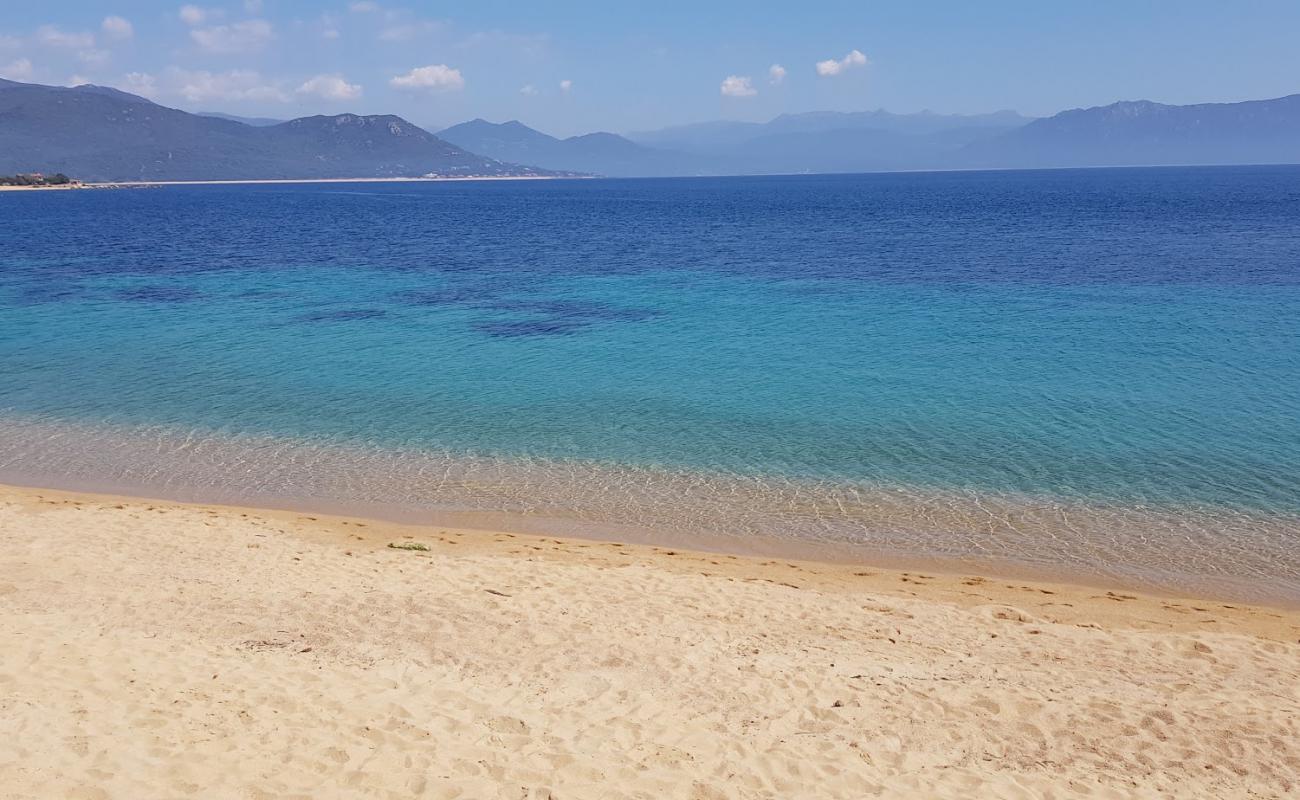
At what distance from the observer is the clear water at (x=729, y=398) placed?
16.9m

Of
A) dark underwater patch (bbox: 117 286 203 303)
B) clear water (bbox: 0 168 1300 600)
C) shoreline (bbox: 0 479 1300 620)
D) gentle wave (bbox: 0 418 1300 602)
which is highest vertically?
dark underwater patch (bbox: 117 286 203 303)

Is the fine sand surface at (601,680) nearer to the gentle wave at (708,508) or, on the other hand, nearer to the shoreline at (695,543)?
the shoreline at (695,543)

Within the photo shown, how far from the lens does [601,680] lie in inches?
388

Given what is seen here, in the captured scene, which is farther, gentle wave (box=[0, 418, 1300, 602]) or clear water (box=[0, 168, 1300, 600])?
clear water (box=[0, 168, 1300, 600])

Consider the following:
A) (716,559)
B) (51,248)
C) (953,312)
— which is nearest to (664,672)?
(716,559)

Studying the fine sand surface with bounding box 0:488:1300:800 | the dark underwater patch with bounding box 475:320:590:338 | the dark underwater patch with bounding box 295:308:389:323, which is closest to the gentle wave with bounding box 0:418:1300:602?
the fine sand surface with bounding box 0:488:1300:800

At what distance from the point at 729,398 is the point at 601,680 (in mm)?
14891

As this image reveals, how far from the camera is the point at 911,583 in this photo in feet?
46.1

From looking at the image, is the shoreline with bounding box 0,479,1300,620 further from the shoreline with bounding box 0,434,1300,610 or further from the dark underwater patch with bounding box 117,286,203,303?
the dark underwater patch with bounding box 117,286,203,303

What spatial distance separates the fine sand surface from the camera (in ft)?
26.1

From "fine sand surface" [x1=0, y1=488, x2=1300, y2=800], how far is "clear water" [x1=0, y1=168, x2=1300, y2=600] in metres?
3.00

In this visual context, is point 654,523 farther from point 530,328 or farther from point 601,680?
point 530,328

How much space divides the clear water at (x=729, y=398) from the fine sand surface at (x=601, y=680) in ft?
9.83

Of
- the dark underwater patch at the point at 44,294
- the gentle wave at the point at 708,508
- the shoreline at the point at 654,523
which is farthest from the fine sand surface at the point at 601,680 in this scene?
the dark underwater patch at the point at 44,294
